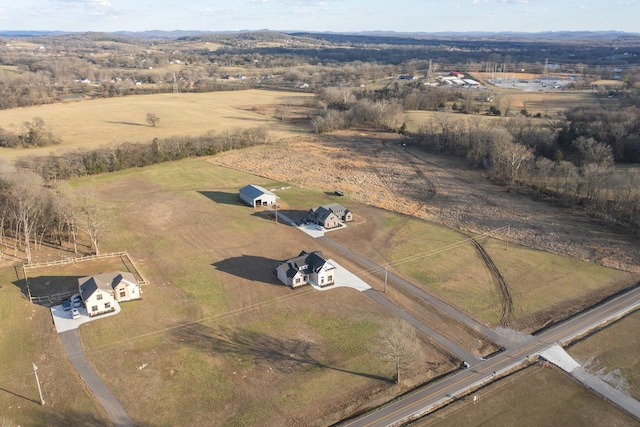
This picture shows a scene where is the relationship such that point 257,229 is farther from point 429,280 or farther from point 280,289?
point 429,280

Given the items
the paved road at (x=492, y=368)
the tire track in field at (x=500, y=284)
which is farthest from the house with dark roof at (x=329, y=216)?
the paved road at (x=492, y=368)

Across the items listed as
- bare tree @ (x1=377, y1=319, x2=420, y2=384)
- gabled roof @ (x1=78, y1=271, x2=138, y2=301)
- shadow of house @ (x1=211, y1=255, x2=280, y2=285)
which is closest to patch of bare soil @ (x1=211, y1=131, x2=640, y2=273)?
shadow of house @ (x1=211, y1=255, x2=280, y2=285)

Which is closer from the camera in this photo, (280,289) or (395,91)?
(280,289)

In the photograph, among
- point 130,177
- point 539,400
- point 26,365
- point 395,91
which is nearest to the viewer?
point 539,400

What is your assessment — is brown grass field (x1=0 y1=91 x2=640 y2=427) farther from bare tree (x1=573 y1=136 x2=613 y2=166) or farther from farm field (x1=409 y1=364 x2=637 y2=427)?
bare tree (x1=573 y1=136 x2=613 y2=166)

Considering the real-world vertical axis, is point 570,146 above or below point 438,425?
above

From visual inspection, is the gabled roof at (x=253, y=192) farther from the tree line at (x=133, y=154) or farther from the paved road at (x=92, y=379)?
the paved road at (x=92, y=379)

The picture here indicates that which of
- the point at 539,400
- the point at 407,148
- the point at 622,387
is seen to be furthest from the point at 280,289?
the point at 407,148
